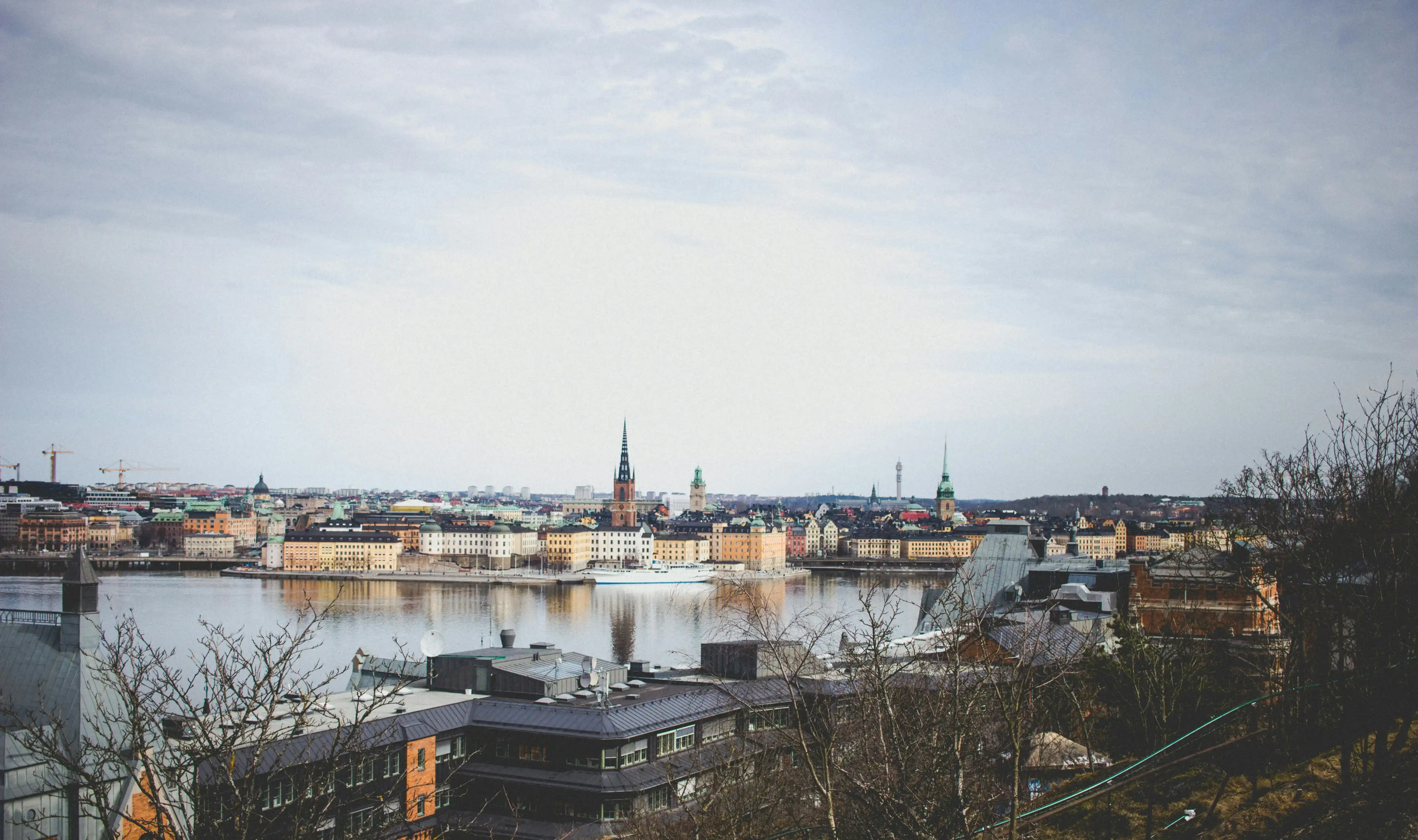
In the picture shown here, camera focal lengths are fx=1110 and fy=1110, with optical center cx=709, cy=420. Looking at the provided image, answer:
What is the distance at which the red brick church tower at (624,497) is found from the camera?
68.2 meters

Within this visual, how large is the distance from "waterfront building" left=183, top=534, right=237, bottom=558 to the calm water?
10.5 m

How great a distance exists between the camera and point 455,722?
10.5 metres

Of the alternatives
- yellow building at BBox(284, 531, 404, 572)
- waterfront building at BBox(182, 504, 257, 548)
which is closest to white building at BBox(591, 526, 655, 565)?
yellow building at BBox(284, 531, 404, 572)

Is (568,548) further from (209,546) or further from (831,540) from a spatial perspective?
(209,546)

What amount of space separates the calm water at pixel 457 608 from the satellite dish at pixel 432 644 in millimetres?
5534

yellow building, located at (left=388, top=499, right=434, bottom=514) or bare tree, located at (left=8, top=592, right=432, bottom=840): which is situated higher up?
bare tree, located at (left=8, top=592, right=432, bottom=840)

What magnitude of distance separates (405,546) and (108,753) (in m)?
61.2

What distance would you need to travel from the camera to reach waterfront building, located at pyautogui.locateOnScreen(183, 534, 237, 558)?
2517 inches

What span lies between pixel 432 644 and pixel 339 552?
46780 millimetres

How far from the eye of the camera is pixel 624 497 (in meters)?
70.4

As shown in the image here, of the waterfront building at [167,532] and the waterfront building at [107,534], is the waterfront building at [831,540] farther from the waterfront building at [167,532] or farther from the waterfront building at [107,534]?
the waterfront building at [107,534]

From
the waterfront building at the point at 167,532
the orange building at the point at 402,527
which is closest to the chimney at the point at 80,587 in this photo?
the orange building at the point at 402,527

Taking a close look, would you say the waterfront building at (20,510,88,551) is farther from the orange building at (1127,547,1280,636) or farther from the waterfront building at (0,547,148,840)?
the orange building at (1127,547,1280,636)

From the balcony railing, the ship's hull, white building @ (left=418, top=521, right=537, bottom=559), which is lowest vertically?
the ship's hull
